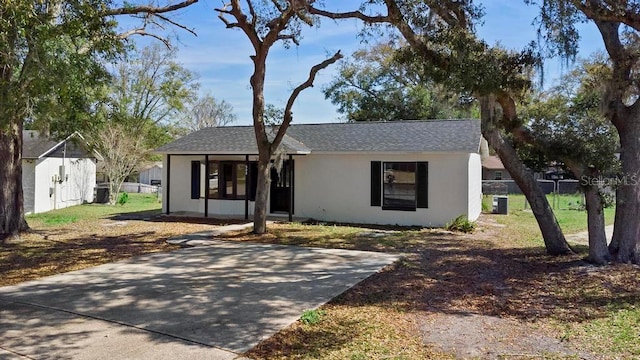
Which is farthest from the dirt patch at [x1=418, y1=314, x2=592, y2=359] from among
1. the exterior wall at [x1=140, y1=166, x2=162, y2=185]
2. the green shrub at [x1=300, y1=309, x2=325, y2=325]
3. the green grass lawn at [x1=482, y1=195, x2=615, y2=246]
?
the exterior wall at [x1=140, y1=166, x2=162, y2=185]

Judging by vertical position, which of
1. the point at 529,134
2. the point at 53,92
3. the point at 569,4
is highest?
the point at 569,4

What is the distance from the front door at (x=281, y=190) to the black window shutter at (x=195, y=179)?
2.88 m

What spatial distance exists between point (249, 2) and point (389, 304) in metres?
9.29

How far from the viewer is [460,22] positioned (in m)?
8.88

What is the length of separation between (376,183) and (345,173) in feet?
3.65

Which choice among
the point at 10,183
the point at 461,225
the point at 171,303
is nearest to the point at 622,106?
the point at 461,225

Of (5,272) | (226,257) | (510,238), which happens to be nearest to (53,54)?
(5,272)

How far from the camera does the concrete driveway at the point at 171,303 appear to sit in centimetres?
446

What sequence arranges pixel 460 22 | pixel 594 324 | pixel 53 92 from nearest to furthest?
pixel 594 324 → pixel 53 92 → pixel 460 22

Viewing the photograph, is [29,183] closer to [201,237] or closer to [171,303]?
[201,237]

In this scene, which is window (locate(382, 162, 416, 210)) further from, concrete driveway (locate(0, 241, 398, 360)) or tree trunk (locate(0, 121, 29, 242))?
tree trunk (locate(0, 121, 29, 242))

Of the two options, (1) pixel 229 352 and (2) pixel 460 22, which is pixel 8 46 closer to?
(1) pixel 229 352

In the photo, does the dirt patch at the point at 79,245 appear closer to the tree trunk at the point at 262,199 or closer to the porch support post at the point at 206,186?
the porch support post at the point at 206,186

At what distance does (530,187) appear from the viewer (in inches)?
356
